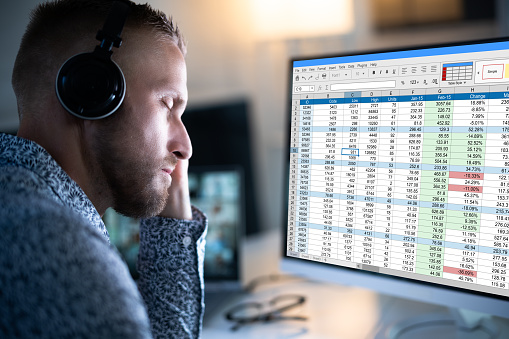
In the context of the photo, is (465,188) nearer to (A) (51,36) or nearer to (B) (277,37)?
(A) (51,36)

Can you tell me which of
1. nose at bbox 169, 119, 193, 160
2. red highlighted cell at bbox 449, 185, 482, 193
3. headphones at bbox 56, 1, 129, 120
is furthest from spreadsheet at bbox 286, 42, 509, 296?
headphones at bbox 56, 1, 129, 120

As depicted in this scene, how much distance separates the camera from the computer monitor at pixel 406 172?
1.74 feet

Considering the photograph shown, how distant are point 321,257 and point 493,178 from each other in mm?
281

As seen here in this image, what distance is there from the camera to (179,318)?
70 centimetres

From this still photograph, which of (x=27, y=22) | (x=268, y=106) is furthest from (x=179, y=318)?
(x=268, y=106)

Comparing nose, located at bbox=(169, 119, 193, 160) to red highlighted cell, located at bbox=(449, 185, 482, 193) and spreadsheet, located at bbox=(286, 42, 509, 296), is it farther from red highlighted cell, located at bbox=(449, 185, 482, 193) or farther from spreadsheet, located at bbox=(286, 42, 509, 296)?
red highlighted cell, located at bbox=(449, 185, 482, 193)

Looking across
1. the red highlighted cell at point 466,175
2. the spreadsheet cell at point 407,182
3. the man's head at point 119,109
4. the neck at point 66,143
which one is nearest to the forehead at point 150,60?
the man's head at point 119,109

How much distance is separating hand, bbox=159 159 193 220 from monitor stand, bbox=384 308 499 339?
43 cm

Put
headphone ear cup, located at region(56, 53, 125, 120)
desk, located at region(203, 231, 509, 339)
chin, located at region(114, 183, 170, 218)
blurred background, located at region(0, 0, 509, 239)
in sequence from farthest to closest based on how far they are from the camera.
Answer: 1. blurred background, located at region(0, 0, 509, 239)
2. desk, located at region(203, 231, 509, 339)
3. chin, located at region(114, 183, 170, 218)
4. headphone ear cup, located at region(56, 53, 125, 120)

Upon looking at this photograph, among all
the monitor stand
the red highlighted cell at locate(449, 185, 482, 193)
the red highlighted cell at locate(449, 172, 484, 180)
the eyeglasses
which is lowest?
the eyeglasses

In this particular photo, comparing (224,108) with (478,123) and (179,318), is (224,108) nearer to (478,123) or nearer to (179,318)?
(179,318)

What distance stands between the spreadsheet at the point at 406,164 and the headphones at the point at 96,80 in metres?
0.29

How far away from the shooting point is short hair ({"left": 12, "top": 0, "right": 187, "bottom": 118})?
1.82ft

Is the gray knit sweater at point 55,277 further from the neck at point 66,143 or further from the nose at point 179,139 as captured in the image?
the nose at point 179,139
